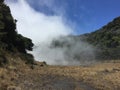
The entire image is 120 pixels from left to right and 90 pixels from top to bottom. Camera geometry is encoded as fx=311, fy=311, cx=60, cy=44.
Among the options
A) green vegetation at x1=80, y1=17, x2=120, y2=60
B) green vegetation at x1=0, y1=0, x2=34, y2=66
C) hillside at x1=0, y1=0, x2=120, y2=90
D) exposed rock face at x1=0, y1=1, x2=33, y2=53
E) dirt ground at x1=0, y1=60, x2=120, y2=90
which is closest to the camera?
dirt ground at x1=0, y1=60, x2=120, y2=90

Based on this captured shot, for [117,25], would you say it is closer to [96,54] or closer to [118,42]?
[118,42]

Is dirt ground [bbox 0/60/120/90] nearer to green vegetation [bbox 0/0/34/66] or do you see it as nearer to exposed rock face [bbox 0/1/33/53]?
green vegetation [bbox 0/0/34/66]

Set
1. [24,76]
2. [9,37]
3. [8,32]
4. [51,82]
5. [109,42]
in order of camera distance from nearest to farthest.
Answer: [51,82]
[24,76]
[8,32]
[9,37]
[109,42]

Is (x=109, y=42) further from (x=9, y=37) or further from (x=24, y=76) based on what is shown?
(x=24, y=76)

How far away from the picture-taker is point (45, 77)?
2822 centimetres

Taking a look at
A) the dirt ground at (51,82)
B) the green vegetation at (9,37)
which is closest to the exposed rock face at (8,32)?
the green vegetation at (9,37)

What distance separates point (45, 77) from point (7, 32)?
957 cm

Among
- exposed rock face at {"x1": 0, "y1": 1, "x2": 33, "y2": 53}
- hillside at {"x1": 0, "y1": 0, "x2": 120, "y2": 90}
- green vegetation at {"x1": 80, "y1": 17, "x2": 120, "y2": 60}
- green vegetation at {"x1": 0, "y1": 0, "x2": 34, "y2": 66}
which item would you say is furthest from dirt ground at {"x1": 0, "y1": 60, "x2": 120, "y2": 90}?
green vegetation at {"x1": 80, "y1": 17, "x2": 120, "y2": 60}

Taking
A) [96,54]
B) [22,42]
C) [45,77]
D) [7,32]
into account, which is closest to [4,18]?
[7,32]

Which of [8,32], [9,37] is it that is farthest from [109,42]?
[8,32]

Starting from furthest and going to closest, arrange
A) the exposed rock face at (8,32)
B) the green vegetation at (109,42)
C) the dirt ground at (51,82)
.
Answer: the green vegetation at (109,42) → the exposed rock face at (8,32) → the dirt ground at (51,82)

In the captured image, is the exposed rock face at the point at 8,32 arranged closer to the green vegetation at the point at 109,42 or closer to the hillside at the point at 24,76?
the hillside at the point at 24,76

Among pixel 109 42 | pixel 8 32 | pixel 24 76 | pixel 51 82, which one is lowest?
pixel 51 82

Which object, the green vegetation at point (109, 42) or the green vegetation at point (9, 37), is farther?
the green vegetation at point (109, 42)
